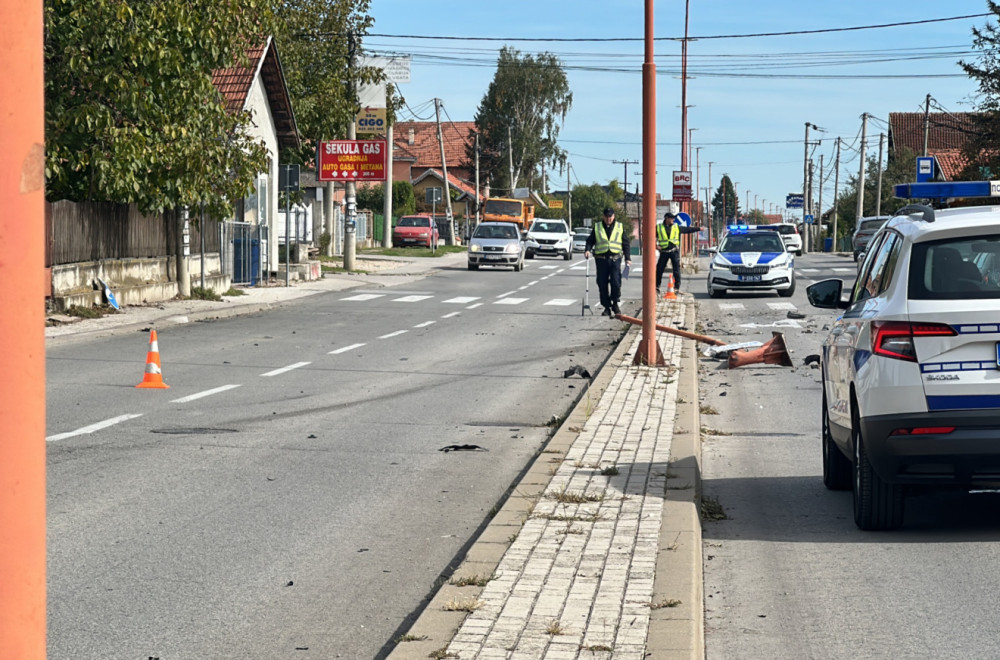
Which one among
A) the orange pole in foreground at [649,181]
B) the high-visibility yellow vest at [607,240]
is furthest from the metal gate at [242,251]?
the orange pole in foreground at [649,181]

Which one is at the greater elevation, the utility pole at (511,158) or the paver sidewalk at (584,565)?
the utility pole at (511,158)

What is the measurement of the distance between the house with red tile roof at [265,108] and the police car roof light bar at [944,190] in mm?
20858

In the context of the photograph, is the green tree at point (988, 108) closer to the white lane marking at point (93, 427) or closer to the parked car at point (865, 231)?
the parked car at point (865, 231)

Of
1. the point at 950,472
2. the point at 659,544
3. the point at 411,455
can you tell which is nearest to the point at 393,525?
the point at 659,544

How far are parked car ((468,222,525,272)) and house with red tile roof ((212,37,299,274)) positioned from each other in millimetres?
9872

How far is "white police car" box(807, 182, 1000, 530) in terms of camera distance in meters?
6.67

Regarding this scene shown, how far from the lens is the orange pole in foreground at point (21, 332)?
2.19 meters

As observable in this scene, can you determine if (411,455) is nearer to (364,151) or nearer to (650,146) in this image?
(650,146)

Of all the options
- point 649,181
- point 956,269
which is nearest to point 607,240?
point 649,181

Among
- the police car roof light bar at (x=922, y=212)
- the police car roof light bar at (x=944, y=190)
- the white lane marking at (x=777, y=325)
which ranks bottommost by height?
the white lane marking at (x=777, y=325)

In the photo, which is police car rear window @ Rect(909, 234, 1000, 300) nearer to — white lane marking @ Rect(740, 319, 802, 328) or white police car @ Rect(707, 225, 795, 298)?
white lane marking @ Rect(740, 319, 802, 328)

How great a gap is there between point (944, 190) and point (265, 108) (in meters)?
25.3

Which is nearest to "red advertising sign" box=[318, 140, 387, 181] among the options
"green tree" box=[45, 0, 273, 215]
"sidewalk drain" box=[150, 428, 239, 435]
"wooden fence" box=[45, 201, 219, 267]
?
"wooden fence" box=[45, 201, 219, 267]

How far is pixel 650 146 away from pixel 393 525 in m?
8.99
